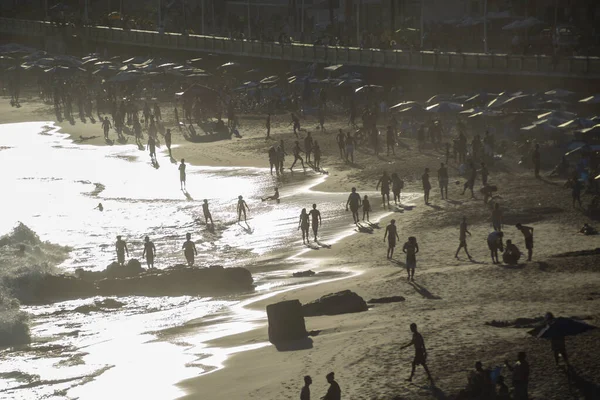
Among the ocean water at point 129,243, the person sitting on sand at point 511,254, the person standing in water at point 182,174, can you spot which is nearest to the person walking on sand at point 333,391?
the ocean water at point 129,243

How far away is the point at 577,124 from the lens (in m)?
38.9

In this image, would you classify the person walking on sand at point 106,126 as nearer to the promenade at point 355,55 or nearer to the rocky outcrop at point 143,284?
the promenade at point 355,55

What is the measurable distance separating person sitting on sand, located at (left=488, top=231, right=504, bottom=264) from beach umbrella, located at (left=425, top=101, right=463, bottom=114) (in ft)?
67.0

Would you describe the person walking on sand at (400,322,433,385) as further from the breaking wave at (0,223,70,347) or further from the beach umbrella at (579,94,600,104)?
the beach umbrella at (579,94,600,104)

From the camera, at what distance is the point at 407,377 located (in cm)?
1708

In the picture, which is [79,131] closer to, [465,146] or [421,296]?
[465,146]

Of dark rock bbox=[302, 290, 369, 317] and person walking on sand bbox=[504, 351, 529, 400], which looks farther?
dark rock bbox=[302, 290, 369, 317]

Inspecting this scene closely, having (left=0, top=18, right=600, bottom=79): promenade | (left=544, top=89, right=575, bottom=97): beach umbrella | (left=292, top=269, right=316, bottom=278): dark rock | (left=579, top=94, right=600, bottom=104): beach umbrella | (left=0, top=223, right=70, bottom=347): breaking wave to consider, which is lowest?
(left=0, top=223, right=70, bottom=347): breaking wave

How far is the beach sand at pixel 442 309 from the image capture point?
1700 centimetres

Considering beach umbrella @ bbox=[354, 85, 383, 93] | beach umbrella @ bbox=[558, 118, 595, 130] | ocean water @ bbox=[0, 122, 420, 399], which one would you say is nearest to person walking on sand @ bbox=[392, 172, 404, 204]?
ocean water @ bbox=[0, 122, 420, 399]

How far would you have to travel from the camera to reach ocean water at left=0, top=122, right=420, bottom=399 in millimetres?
20312

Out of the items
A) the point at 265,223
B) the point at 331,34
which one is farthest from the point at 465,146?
the point at 331,34

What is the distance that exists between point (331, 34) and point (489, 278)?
45.0 m

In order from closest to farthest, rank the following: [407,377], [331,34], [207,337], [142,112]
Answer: [407,377], [207,337], [142,112], [331,34]
